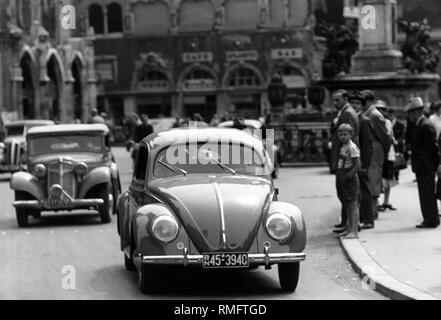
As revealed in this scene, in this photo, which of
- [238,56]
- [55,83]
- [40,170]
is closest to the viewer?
[40,170]

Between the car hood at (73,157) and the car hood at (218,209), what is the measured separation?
23.2ft

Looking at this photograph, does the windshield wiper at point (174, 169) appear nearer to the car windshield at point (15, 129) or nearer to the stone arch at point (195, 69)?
the car windshield at point (15, 129)

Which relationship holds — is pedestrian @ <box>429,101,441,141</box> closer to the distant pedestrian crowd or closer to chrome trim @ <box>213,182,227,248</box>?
the distant pedestrian crowd

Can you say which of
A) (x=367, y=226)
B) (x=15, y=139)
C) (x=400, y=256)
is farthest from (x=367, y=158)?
(x=15, y=139)

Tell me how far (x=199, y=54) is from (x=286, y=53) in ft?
19.0

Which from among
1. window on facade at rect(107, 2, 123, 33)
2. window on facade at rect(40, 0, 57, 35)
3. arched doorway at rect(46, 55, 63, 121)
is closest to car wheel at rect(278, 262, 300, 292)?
window on facade at rect(40, 0, 57, 35)

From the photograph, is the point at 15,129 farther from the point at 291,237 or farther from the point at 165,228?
the point at 291,237

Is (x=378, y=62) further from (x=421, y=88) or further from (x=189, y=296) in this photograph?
(x=189, y=296)

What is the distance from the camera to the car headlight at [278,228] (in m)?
10.9

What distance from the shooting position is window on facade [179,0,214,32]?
2904 inches

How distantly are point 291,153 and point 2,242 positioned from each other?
20517 mm

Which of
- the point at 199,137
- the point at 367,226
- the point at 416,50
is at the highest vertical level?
the point at 416,50

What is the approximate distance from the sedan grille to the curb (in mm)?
5413

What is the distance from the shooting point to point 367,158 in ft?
52.2
